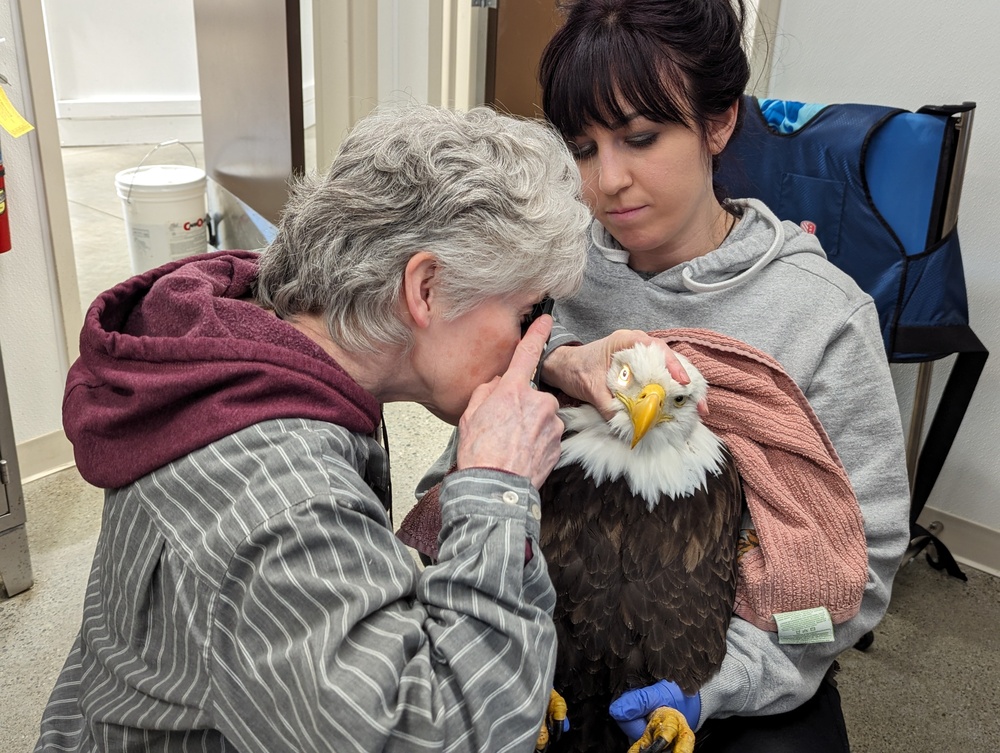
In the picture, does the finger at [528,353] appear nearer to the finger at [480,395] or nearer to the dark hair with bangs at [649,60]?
the finger at [480,395]

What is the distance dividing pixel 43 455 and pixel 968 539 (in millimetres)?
2690

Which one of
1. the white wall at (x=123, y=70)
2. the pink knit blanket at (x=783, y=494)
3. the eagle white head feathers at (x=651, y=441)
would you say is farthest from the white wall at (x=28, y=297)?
the white wall at (x=123, y=70)

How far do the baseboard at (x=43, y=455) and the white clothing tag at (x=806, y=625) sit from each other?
2.25m

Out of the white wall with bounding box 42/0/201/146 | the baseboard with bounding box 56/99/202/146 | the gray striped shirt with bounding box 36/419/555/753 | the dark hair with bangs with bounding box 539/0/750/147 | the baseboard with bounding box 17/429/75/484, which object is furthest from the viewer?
the baseboard with bounding box 56/99/202/146

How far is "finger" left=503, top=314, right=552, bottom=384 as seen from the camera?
104cm

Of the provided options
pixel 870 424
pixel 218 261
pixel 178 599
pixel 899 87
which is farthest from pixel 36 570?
pixel 899 87

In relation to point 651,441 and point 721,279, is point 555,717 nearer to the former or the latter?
point 651,441

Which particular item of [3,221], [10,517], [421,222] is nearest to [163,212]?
[3,221]

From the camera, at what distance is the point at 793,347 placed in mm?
1266

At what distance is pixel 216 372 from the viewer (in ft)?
2.86

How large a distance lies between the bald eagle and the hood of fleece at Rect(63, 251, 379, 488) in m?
0.31

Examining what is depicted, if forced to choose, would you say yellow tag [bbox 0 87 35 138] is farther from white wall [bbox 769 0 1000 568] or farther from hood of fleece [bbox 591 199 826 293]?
white wall [bbox 769 0 1000 568]

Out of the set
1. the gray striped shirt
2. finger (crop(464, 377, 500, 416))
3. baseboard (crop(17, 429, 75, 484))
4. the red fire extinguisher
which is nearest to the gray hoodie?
finger (crop(464, 377, 500, 416))

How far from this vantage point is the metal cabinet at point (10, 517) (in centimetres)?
205
